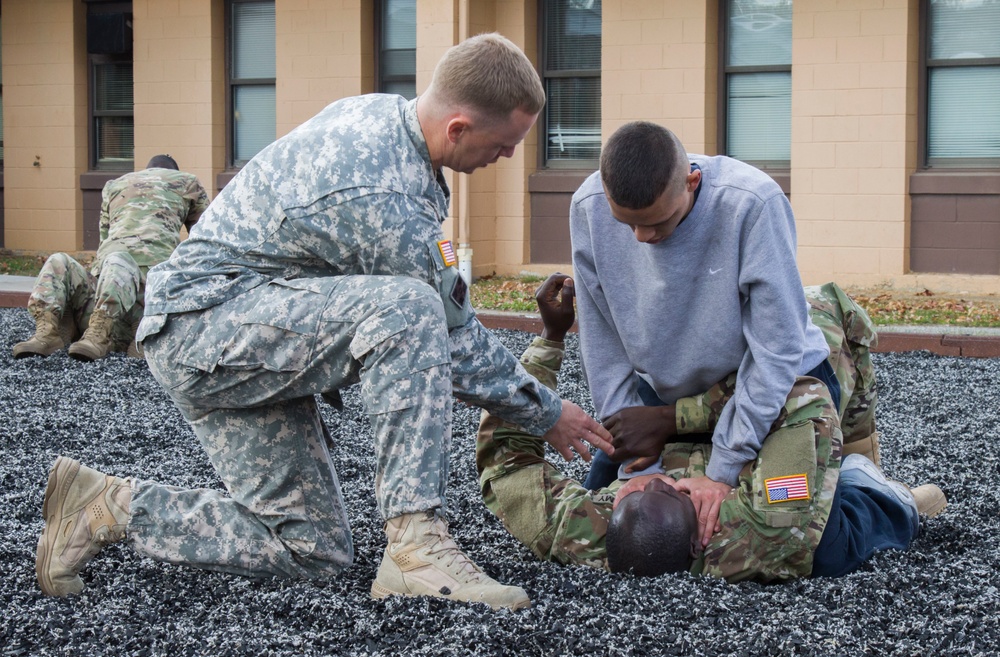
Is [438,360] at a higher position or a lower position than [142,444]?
higher

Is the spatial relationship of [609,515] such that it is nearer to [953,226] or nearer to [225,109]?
[953,226]

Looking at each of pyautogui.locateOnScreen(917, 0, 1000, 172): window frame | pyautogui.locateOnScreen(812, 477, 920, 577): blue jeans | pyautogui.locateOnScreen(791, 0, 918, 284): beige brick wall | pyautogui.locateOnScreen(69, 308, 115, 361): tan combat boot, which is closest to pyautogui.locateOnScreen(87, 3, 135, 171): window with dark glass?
pyautogui.locateOnScreen(69, 308, 115, 361): tan combat boot

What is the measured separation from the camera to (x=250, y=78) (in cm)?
1308

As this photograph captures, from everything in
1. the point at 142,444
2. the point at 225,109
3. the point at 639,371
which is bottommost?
the point at 142,444

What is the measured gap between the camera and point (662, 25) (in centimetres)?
1123

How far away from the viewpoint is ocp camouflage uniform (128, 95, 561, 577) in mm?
2979

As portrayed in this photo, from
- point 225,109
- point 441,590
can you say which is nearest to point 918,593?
point 441,590

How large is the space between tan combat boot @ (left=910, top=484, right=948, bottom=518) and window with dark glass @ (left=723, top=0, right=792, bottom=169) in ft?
23.9

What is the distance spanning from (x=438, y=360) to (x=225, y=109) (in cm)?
1086

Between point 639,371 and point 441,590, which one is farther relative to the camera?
point 639,371

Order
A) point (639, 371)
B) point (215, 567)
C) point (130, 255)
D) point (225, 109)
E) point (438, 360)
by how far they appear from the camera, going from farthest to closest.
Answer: point (225, 109) < point (130, 255) < point (639, 371) < point (215, 567) < point (438, 360)

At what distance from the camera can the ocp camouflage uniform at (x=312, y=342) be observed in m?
2.98

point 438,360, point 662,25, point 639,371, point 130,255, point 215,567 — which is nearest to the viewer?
point 438,360

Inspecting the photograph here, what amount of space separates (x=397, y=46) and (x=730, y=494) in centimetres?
971
